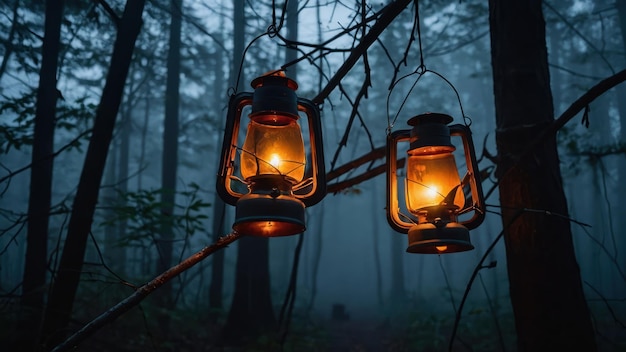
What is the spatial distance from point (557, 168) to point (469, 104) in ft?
130

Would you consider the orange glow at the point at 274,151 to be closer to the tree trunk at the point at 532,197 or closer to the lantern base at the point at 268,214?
the lantern base at the point at 268,214

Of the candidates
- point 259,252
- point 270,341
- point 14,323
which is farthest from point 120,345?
point 259,252

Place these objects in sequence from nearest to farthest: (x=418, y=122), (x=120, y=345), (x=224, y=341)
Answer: (x=418, y=122), (x=120, y=345), (x=224, y=341)

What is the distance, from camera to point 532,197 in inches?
101

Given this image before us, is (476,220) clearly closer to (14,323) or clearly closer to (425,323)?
(14,323)

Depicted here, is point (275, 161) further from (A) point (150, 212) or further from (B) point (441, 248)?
(A) point (150, 212)

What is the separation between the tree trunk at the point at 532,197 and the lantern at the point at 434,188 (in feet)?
2.26

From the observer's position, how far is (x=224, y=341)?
9.24 meters

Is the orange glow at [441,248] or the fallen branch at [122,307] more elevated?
the orange glow at [441,248]

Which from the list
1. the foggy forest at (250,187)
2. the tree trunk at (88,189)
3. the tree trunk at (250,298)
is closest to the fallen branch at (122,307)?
the foggy forest at (250,187)

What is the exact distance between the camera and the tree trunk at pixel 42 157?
17.5ft

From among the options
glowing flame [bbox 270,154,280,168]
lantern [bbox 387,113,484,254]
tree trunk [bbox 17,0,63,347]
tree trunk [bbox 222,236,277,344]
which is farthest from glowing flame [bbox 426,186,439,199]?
tree trunk [bbox 222,236,277,344]

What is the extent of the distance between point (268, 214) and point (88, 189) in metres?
2.93

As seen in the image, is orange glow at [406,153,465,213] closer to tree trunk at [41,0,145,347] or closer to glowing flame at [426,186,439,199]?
glowing flame at [426,186,439,199]
